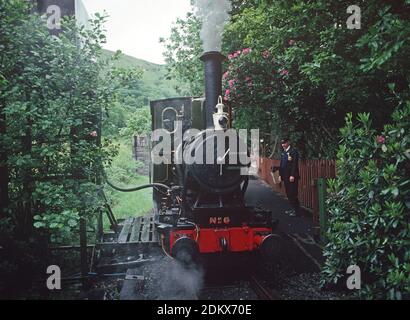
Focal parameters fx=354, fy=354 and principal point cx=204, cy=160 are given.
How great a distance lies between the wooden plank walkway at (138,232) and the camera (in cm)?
650

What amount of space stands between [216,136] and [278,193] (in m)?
8.13

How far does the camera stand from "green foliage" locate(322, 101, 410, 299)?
3.45 metres

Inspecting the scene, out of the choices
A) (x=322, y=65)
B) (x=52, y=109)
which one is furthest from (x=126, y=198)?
(x=322, y=65)

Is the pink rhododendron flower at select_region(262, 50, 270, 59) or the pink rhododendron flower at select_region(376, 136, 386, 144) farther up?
the pink rhododendron flower at select_region(262, 50, 270, 59)

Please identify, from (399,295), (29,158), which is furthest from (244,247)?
(29,158)

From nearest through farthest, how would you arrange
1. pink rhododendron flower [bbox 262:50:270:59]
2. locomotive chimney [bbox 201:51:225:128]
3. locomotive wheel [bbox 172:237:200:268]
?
locomotive wheel [bbox 172:237:200:268] → locomotive chimney [bbox 201:51:225:128] → pink rhododendron flower [bbox 262:50:270:59]

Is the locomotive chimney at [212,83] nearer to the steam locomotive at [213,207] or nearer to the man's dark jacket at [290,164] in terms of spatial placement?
the steam locomotive at [213,207]

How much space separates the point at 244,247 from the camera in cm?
502

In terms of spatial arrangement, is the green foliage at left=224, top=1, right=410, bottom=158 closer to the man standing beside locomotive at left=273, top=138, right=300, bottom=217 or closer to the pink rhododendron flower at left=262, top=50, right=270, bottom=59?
the pink rhododendron flower at left=262, top=50, right=270, bottom=59

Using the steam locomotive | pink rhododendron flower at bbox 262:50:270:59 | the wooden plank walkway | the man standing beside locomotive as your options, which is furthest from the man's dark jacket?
the wooden plank walkway

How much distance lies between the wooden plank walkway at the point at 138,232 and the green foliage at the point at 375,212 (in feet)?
10.7

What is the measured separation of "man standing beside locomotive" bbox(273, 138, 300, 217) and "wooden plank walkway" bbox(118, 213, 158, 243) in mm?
3326

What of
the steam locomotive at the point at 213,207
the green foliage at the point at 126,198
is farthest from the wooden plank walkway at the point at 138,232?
the steam locomotive at the point at 213,207
